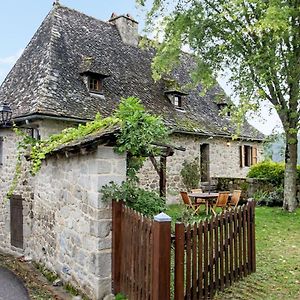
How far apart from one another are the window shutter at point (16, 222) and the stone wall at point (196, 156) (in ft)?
15.4

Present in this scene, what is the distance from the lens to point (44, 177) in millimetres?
8188

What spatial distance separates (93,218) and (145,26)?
1069cm

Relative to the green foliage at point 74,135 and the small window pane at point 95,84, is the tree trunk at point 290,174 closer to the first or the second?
the small window pane at point 95,84

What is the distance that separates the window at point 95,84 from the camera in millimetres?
13204

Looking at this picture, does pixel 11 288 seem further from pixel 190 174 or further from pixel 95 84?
pixel 190 174

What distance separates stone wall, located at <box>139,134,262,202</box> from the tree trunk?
12.9ft

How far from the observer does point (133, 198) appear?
5.48 m

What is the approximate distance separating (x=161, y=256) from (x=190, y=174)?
12.2 meters

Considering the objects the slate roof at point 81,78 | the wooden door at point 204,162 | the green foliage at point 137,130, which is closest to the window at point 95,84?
the slate roof at point 81,78

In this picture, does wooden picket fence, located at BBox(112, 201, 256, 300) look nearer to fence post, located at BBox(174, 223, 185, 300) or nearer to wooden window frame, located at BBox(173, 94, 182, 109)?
fence post, located at BBox(174, 223, 185, 300)

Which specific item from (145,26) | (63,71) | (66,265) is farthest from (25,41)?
(66,265)

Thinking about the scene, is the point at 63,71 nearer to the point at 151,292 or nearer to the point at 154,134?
the point at 154,134

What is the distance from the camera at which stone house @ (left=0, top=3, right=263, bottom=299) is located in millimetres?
5641

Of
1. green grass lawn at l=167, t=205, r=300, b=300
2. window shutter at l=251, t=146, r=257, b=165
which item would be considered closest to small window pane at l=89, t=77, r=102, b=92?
green grass lawn at l=167, t=205, r=300, b=300
